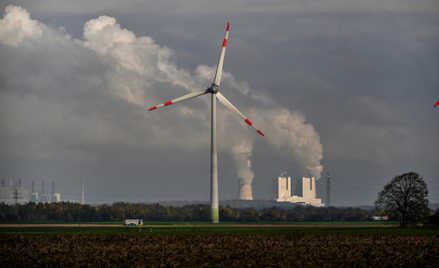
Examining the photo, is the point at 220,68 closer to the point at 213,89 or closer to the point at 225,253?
the point at 213,89

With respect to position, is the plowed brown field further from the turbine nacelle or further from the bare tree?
the turbine nacelle

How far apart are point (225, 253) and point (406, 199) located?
86666mm

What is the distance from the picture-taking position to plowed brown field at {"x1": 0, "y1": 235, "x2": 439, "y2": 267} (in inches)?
1714

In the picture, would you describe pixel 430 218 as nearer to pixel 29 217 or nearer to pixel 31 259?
pixel 31 259

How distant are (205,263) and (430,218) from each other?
287ft

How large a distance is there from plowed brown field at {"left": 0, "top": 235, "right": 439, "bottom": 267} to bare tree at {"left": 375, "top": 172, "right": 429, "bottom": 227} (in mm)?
60917

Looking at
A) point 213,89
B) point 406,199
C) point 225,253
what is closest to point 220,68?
point 213,89

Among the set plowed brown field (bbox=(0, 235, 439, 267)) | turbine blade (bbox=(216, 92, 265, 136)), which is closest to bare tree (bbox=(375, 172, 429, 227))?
turbine blade (bbox=(216, 92, 265, 136))

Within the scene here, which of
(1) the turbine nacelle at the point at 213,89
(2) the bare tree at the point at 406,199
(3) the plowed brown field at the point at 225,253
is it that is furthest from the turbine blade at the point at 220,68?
(3) the plowed brown field at the point at 225,253

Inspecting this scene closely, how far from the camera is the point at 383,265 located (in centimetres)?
4262

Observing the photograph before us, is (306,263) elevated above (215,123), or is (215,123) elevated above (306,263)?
(215,123)

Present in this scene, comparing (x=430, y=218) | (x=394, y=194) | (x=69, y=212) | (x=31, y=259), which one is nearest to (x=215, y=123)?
(x=394, y=194)

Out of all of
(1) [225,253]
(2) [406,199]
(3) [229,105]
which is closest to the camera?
(1) [225,253]

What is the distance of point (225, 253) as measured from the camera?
4784 cm
